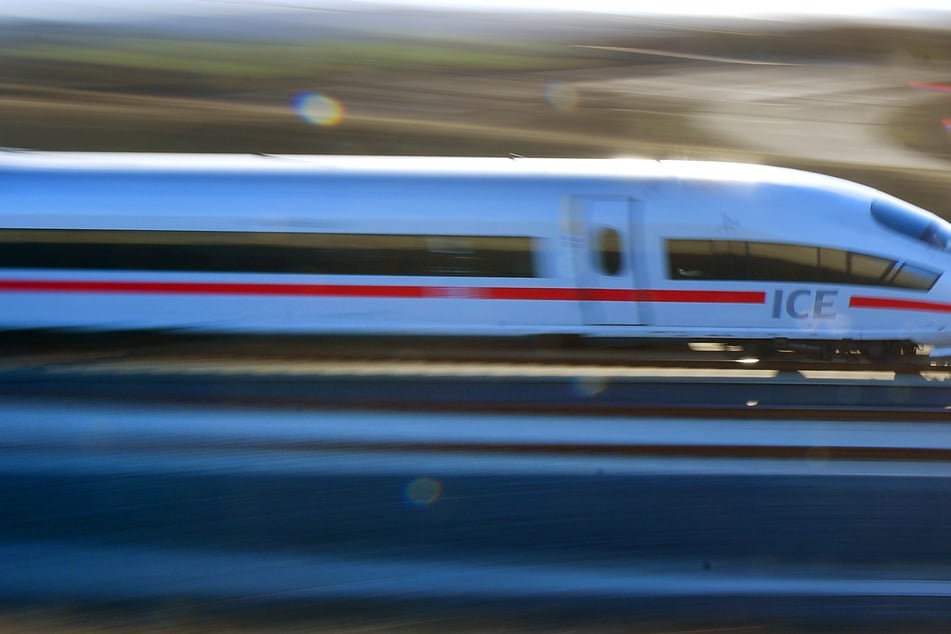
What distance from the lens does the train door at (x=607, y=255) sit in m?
7.73

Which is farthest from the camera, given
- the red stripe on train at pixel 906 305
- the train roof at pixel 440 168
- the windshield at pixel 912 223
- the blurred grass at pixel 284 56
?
the blurred grass at pixel 284 56

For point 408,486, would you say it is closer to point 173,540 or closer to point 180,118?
point 173,540

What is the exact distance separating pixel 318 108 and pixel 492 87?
634cm

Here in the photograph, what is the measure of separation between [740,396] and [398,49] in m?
31.3

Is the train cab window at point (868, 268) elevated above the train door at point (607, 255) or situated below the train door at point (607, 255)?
below

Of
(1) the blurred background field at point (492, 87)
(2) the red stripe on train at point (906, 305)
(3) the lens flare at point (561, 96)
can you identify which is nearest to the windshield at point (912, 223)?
(2) the red stripe on train at point (906, 305)

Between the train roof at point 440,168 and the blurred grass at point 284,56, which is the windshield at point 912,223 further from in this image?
the blurred grass at point 284,56

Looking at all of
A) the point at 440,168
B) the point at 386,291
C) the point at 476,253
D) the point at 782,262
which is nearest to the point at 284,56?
the point at 440,168

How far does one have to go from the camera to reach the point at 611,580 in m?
4.55

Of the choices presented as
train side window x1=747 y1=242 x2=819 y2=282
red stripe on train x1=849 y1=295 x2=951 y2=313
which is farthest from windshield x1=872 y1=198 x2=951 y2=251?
train side window x1=747 y1=242 x2=819 y2=282

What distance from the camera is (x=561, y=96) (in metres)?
27.1

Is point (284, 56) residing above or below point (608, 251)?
above

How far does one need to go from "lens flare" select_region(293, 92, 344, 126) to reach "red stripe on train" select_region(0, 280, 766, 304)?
13.7m

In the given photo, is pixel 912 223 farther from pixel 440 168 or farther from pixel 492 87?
pixel 492 87
